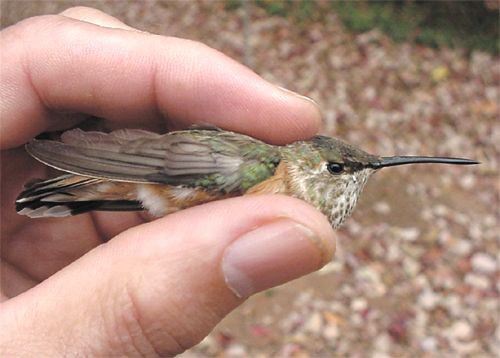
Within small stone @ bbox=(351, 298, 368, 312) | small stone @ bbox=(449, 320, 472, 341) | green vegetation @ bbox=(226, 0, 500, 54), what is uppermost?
green vegetation @ bbox=(226, 0, 500, 54)

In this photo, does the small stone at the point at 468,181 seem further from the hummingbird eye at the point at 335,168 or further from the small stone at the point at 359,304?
the hummingbird eye at the point at 335,168

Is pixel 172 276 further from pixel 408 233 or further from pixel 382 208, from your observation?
pixel 382 208

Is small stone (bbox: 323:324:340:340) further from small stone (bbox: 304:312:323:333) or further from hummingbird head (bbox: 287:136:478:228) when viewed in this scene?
hummingbird head (bbox: 287:136:478:228)

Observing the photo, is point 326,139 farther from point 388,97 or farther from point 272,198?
point 388,97

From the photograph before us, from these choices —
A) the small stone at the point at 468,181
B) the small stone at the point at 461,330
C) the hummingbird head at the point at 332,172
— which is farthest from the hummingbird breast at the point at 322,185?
the small stone at the point at 468,181

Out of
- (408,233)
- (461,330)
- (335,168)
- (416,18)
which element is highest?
(335,168)

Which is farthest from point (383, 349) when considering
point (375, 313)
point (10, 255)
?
point (10, 255)

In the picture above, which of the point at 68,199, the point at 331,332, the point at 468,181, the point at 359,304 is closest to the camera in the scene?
the point at 68,199

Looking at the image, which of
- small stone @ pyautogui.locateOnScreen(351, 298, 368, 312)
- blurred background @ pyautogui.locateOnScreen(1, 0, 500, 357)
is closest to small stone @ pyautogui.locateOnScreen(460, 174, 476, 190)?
blurred background @ pyautogui.locateOnScreen(1, 0, 500, 357)

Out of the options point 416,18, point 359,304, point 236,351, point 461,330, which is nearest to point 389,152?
point 359,304
